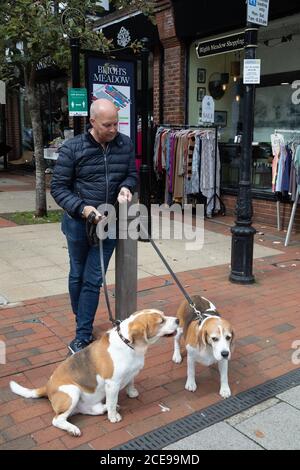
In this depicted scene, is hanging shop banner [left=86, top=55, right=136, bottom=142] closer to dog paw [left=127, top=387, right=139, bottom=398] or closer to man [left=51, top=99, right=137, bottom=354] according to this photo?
man [left=51, top=99, right=137, bottom=354]

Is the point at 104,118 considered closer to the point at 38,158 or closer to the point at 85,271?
the point at 85,271

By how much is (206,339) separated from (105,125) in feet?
5.24

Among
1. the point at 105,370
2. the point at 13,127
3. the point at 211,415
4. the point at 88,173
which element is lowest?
the point at 211,415

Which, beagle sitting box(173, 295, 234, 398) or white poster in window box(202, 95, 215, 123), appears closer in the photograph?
beagle sitting box(173, 295, 234, 398)

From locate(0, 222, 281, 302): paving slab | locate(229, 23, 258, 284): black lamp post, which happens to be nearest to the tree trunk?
Result: locate(0, 222, 281, 302): paving slab

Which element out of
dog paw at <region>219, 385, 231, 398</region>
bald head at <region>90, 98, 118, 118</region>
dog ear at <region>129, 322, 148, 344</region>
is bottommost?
dog paw at <region>219, 385, 231, 398</region>

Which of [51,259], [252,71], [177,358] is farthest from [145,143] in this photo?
[177,358]

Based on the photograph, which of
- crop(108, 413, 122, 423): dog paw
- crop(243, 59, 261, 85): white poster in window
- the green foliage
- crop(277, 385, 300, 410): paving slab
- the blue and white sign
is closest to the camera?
crop(108, 413, 122, 423): dog paw

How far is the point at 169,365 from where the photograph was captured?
3764mm

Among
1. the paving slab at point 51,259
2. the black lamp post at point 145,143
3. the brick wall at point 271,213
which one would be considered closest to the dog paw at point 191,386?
the paving slab at point 51,259

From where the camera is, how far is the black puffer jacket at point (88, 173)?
357 cm

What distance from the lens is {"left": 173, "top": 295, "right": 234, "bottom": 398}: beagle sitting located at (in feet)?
9.96

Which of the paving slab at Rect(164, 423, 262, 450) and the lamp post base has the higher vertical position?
the lamp post base
